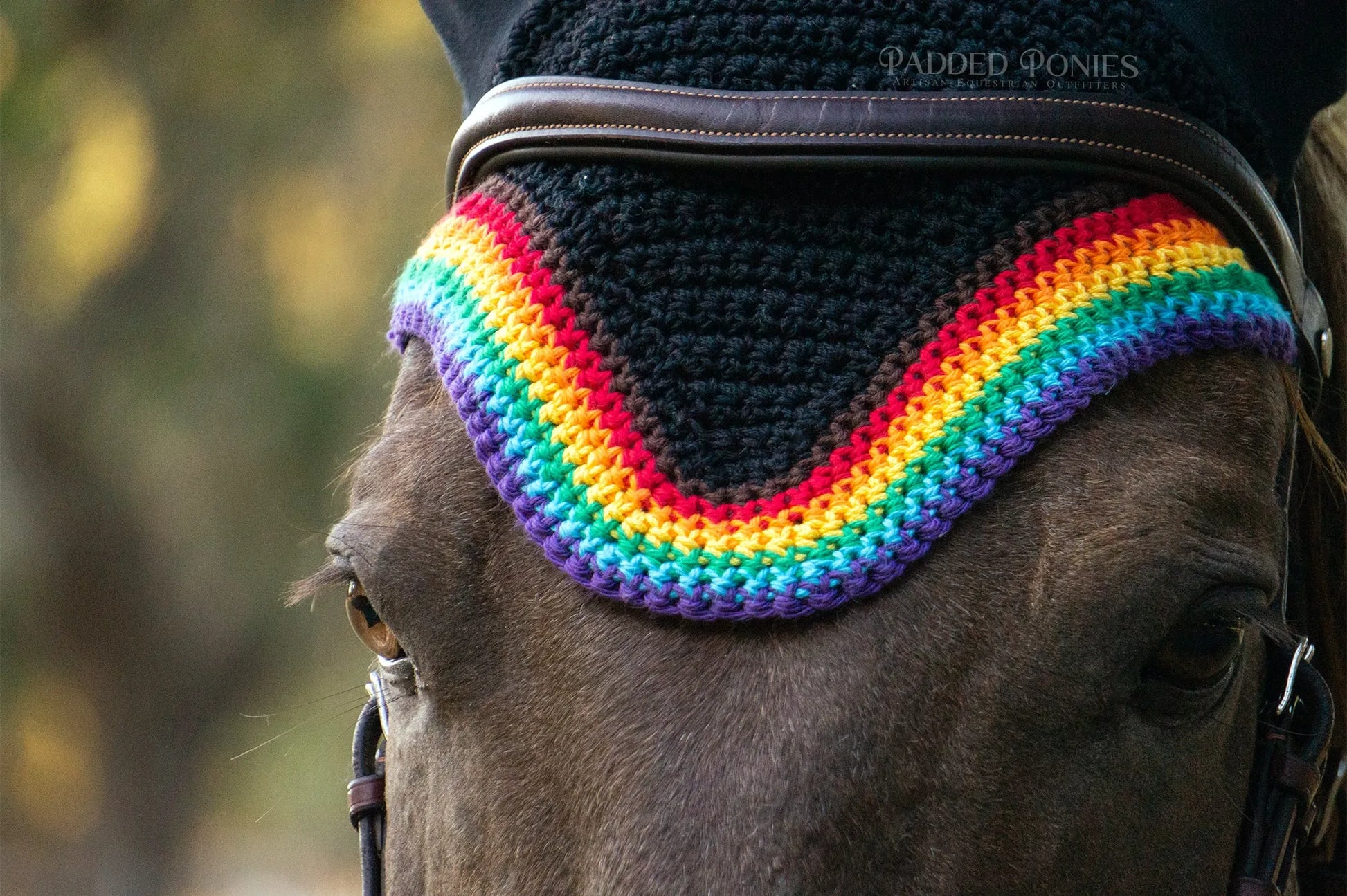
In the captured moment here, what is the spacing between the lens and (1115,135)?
5.64 ft

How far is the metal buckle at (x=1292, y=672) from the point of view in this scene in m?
1.88

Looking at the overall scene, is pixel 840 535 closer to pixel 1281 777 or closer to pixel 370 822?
pixel 1281 777

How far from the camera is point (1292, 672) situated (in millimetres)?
1890

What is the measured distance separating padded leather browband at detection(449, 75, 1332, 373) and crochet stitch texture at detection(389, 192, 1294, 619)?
0.06 metres

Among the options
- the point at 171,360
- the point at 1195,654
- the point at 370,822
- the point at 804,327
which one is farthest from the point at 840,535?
the point at 171,360

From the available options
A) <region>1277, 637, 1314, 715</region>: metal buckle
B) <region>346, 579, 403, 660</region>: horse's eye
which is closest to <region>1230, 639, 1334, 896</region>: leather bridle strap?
<region>1277, 637, 1314, 715</region>: metal buckle

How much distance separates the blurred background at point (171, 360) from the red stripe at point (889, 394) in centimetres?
870

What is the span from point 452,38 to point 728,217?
0.79 meters

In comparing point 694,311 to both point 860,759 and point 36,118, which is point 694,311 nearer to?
point 860,759

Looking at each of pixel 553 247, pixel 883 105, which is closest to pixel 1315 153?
pixel 883 105

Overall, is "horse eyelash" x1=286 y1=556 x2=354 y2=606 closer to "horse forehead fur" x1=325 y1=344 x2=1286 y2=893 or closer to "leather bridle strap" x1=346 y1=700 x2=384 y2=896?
"horse forehead fur" x1=325 y1=344 x2=1286 y2=893

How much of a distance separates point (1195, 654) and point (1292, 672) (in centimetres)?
33

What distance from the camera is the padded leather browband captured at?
1700 mm

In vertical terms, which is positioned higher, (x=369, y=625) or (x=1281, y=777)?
(x=369, y=625)
